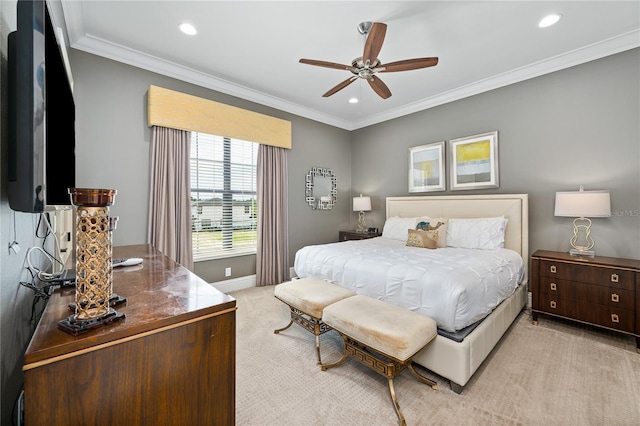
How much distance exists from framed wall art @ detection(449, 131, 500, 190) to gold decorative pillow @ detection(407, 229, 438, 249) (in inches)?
45.3

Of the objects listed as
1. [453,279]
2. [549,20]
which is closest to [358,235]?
[453,279]

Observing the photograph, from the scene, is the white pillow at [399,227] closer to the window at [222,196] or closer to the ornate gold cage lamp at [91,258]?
the window at [222,196]

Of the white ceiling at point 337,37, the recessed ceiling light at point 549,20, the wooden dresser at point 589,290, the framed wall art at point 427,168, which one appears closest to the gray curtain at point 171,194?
the white ceiling at point 337,37

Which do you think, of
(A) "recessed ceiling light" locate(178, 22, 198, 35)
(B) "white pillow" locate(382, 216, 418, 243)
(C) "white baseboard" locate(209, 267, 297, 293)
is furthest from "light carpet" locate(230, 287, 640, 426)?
(A) "recessed ceiling light" locate(178, 22, 198, 35)

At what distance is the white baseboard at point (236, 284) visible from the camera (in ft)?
12.4

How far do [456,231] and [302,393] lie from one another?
8.79 ft

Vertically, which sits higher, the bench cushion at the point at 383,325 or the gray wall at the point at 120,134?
the gray wall at the point at 120,134

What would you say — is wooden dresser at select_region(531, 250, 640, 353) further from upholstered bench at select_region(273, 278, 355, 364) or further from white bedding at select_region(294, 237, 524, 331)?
upholstered bench at select_region(273, 278, 355, 364)

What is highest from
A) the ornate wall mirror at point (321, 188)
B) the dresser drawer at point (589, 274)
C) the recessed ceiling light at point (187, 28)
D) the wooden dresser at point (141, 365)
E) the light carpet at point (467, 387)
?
the recessed ceiling light at point (187, 28)

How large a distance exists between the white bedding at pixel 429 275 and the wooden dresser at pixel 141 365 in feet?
5.04

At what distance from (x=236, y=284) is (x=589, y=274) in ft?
13.4

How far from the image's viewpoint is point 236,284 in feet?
→ 12.9

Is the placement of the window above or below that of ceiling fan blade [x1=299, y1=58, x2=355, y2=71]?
below

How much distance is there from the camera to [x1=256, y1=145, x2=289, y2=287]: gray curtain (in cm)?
409
